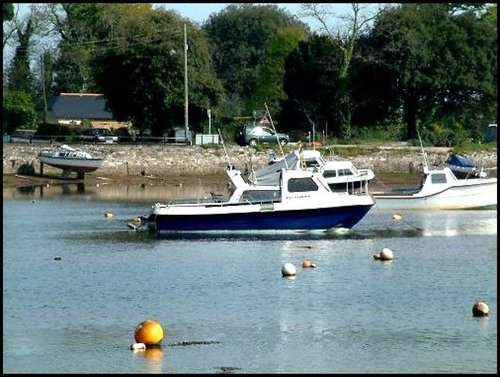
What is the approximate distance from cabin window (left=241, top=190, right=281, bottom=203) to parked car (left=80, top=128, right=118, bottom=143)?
39.2m

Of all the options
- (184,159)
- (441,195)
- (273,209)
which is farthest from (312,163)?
(184,159)

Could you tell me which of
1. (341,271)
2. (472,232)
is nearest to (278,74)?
(472,232)

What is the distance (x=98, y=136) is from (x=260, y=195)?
41053 millimetres

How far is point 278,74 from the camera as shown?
106 metres

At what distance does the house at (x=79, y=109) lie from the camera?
4208 inches

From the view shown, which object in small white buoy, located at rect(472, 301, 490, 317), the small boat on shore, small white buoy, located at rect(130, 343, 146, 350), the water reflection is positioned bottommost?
the water reflection

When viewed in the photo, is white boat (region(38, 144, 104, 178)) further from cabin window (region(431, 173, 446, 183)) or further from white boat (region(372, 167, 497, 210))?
cabin window (region(431, 173, 446, 183))

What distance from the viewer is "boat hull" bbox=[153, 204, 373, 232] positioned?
41.8m

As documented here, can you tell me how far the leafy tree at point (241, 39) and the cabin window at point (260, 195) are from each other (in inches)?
3081

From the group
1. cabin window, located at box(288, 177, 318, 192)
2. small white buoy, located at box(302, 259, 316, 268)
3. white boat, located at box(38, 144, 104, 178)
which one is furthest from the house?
small white buoy, located at box(302, 259, 316, 268)

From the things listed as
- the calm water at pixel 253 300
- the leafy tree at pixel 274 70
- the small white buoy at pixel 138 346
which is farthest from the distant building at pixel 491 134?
the small white buoy at pixel 138 346

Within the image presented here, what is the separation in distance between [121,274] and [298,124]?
51266 mm

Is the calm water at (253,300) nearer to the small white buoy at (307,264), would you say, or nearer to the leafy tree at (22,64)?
the small white buoy at (307,264)

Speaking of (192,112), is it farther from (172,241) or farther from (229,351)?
(229,351)
